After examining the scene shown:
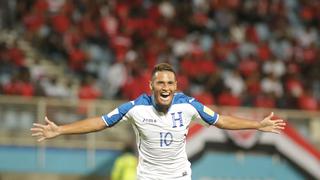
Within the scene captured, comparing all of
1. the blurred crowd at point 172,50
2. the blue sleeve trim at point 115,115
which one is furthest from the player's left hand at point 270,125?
the blurred crowd at point 172,50

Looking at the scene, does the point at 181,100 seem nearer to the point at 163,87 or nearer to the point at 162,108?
the point at 162,108

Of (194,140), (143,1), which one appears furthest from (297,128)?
(143,1)

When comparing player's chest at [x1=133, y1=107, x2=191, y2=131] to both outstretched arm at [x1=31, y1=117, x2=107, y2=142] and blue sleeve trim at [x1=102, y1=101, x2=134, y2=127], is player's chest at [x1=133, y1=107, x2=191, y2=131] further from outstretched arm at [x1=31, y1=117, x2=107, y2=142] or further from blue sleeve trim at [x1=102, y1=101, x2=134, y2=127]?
outstretched arm at [x1=31, y1=117, x2=107, y2=142]

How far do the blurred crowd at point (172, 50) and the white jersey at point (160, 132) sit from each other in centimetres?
696

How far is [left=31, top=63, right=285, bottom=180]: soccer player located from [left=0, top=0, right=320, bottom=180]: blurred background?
6151mm

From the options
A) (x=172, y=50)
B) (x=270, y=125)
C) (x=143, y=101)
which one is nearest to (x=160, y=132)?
(x=143, y=101)

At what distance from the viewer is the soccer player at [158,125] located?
7.84 meters

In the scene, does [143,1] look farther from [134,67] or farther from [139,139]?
[139,139]

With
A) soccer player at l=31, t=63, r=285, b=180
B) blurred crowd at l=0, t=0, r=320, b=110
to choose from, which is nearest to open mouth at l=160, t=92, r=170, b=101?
soccer player at l=31, t=63, r=285, b=180

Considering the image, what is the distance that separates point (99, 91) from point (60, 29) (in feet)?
5.34

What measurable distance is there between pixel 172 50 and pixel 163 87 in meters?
10.0

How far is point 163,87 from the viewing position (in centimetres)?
776

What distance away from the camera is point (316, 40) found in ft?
66.9

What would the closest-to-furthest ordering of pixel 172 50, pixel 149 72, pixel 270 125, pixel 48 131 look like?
pixel 48 131 → pixel 270 125 → pixel 149 72 → pixel 172 50
